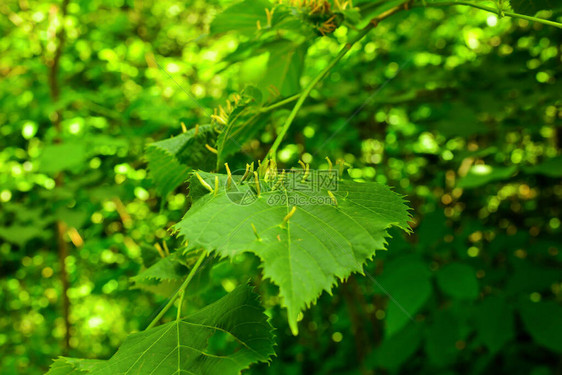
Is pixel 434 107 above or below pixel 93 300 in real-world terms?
above

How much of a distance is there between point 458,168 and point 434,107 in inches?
15.9

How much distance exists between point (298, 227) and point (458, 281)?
3.01 feet

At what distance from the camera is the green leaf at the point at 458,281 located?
1158 mm

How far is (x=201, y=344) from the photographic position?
0.54 metres

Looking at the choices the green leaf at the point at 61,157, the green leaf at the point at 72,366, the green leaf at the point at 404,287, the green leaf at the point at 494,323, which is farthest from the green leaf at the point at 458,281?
the green leaf at the point at 61,157

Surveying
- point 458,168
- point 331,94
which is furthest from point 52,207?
point 458,168

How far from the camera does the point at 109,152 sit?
1.80 m

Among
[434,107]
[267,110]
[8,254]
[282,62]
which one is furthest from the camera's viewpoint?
[434,107]

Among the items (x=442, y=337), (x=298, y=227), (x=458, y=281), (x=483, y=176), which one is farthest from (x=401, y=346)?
(x=298, y=227)

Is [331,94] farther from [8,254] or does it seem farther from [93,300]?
[93,300]

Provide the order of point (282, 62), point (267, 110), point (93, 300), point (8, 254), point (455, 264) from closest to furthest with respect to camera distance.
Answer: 1. point (267, 110)
2. point (282, 62)
3. point (455, 264)
4. point (8, 254)
5. point (93, 300)

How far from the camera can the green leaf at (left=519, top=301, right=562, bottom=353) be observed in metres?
1.20

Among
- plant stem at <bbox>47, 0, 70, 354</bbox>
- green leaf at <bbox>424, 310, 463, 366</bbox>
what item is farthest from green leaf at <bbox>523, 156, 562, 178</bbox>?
plant stem at <bbox>47, 0, 70, 354</bbox>

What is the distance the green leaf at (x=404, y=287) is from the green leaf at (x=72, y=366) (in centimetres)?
77
